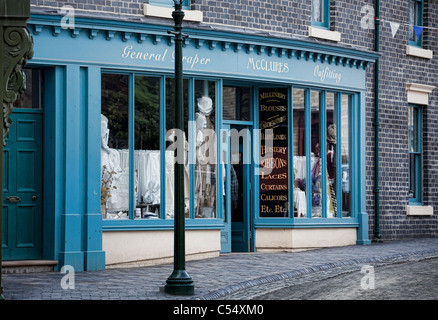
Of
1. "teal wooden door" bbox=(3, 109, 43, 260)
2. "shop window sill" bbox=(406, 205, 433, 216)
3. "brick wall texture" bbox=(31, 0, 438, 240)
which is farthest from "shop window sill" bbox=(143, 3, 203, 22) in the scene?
"shop window sill" bbox=(406, 205, 433, 216)

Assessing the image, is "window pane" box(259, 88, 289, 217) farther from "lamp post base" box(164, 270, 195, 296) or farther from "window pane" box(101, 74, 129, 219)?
"lamp post base" box(164, 270, 195, 296)

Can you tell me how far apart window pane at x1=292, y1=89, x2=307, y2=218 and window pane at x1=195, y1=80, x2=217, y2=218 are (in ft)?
6.68

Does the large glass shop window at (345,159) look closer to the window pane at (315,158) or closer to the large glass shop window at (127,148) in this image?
the window pane at (315,158)

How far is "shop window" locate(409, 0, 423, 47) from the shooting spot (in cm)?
2022

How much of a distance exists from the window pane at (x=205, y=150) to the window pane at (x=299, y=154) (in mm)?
2035

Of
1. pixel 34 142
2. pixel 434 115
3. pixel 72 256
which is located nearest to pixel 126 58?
pixel 34 142

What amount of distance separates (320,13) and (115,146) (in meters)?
5.73

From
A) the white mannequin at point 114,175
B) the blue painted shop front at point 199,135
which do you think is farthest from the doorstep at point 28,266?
the white mannequin at point 114,175

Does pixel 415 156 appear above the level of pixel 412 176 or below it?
above

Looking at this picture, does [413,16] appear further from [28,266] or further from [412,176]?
[28,266]

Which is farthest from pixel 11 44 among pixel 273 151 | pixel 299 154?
pixel 299 154

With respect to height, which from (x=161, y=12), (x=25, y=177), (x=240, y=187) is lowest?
(x=240, y=187)

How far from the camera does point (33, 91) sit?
14.6 metres
